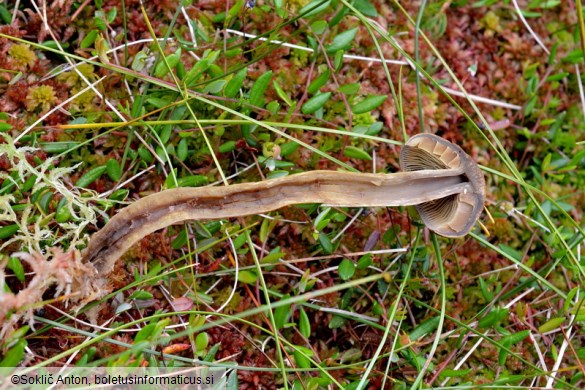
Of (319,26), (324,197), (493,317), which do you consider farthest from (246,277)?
(319,26)

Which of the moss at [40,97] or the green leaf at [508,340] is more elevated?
the moss at [40,97]

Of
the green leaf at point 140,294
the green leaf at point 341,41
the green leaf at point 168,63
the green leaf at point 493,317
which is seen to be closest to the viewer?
the green leaf at point 140,294

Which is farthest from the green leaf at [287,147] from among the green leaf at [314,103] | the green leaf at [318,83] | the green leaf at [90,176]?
the green leaf at [90,176]

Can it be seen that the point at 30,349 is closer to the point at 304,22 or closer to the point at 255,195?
the point at 255,195

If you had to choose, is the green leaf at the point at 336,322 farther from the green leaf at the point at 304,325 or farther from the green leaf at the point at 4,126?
the green leaf at the point at 4,126

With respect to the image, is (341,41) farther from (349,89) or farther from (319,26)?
(349,89)

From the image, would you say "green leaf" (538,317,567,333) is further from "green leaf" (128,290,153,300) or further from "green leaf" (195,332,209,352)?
"green leaf" (128,290,153,300)
